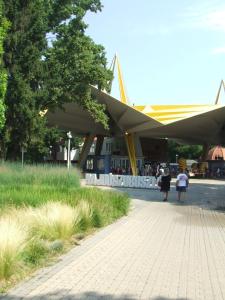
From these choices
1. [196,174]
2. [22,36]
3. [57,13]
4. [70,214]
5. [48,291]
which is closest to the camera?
[48,291]

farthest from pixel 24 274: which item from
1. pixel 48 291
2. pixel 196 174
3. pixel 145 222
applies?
pixel 196 174

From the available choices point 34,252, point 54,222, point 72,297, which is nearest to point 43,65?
point 54,222

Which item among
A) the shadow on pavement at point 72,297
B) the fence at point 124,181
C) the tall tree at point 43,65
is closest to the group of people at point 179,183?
the fence at point 124,181

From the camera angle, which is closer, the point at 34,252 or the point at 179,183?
the point at 34,252

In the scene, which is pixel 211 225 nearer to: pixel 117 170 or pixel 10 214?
pixel 10 214

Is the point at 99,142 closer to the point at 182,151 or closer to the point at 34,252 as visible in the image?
the point at 182,151

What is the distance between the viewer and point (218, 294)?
21.6 ft

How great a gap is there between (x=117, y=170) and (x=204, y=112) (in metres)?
12.4

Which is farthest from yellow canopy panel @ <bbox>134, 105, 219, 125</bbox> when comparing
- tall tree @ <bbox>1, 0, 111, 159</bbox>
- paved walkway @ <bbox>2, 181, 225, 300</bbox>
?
paved walkway @ <bbox>2, 181, 225, 300</bbox>

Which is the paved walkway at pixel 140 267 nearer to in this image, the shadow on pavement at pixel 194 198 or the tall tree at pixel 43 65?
the shadow on pavement at pixel 194 198

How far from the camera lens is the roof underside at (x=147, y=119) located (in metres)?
58.2

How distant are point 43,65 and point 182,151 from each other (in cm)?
9383

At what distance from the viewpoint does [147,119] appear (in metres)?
57.7

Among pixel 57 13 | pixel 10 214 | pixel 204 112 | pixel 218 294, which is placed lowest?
pixel 218 294
